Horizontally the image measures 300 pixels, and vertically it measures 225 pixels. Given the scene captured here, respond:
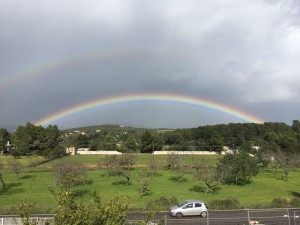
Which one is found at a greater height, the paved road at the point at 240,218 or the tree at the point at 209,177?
the tree at the point at 209,177

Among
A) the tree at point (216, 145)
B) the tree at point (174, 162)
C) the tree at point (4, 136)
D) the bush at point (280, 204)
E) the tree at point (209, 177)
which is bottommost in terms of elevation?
the bush at point (280, 204)

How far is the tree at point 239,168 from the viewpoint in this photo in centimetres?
5050

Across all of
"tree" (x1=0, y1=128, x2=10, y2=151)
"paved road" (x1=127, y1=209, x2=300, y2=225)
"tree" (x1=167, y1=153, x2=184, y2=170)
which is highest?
"tree" (x1=0, y1=128, x2=10, y2=151)

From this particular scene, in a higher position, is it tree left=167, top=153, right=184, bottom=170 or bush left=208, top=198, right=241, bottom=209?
tree left=167, top=153, right=184, bottom=170

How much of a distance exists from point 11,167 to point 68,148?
49.7 meters

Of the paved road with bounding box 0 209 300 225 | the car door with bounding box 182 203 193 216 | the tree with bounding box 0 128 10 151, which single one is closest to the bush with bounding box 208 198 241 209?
the paved road with bounding box 0 209 300 225

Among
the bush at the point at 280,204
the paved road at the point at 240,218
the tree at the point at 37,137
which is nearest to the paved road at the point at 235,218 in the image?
the paved road at the point at 240,218

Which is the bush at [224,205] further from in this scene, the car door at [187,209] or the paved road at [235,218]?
the car door at [187,209]

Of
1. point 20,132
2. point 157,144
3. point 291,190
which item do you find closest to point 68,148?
point 20,132

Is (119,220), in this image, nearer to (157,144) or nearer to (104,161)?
(104,161)

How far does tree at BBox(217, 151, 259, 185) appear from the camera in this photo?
5050cm

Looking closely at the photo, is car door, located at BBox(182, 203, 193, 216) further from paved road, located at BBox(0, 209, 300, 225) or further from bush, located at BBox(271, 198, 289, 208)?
bush, located at BBox(271, 198, 289, 208)

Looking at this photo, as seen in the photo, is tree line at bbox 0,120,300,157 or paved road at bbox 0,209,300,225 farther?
tree line at bbox 0,120,300,157

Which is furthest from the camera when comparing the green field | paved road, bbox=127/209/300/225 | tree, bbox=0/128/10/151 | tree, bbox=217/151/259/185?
tree, bbox=0/128/10/151
